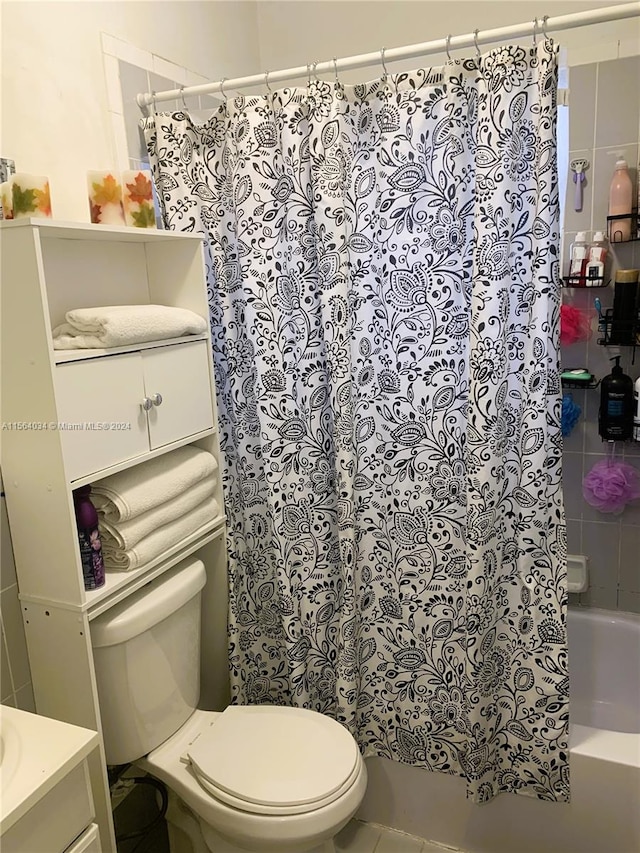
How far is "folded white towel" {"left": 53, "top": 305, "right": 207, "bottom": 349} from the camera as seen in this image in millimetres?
1369

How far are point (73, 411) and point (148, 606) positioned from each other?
493 mm

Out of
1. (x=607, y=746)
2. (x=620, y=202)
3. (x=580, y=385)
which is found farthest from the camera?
(x=580, y=385)

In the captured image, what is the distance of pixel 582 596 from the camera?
7.83ft

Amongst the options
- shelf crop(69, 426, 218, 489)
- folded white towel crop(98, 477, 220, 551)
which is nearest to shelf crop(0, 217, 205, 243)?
shelf crop(69, 426, 218, 489)

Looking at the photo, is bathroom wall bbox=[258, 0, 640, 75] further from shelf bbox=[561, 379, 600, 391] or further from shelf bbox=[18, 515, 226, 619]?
shelf bbox=[18, 515, 226, 619]

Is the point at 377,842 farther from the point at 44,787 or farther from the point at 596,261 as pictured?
the point at 596,261

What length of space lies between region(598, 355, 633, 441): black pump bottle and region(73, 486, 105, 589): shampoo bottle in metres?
1.61

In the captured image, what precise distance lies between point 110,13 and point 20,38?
33 cm

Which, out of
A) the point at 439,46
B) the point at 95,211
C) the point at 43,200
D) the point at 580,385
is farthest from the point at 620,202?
the point at 43,200

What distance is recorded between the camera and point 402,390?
1657 mm

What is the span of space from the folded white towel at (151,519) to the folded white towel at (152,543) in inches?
Result: 0.7

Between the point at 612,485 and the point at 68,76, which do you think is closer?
the point at 68,76

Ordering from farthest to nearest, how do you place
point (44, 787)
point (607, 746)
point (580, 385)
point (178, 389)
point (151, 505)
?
point (580, 385)
point (607, 746)
point (178, 389)
point (151, 505)
point (44, 787)

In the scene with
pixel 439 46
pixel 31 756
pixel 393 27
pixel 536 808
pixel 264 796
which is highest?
pixel 393 27
